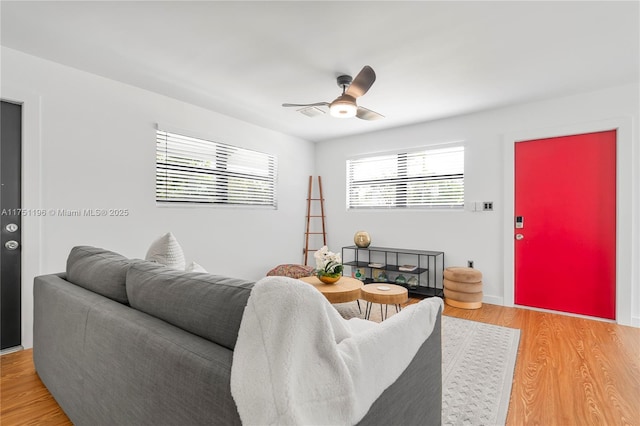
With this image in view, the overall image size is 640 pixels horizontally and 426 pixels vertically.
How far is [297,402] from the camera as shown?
0.72 meters

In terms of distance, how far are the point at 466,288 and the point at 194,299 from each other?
11.3 ft

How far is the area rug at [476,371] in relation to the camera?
5.81 ft

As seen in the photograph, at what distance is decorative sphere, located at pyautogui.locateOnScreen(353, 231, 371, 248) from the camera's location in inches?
185

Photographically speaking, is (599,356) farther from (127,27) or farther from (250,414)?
(127,27)

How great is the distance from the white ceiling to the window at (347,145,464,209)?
109 cm

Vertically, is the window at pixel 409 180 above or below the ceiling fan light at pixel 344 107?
below

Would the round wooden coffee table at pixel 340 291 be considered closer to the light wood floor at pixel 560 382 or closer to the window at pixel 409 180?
the light wood floor at pixel 560 382

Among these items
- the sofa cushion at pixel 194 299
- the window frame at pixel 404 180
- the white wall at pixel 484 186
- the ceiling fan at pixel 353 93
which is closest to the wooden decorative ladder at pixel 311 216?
the white wall at pixel 484 186

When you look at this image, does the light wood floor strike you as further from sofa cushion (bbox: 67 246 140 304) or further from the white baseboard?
sofa cushion (bbox: 67 246 140 304)

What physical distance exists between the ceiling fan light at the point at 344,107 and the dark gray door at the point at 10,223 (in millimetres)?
2623

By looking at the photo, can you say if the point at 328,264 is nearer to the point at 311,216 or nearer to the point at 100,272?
the point at 100,272

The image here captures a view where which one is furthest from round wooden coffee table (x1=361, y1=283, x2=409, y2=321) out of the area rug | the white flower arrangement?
the area rug

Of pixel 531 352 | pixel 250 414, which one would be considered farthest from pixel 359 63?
pixel 531 352

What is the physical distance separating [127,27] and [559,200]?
14.6 feet
